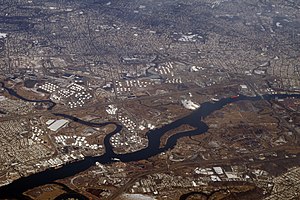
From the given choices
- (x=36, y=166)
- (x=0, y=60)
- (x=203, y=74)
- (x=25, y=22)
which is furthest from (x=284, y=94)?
(x=25, y=22)

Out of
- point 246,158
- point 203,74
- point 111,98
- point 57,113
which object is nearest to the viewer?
point 246,158

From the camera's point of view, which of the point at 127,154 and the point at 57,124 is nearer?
the point at 127,154

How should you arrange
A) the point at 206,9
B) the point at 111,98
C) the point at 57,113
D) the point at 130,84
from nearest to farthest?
the point at 57,113 → the point at 111,98 → the point at 130,84 → the point at 206,9

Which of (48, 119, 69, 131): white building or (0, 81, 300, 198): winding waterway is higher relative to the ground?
(48, 119, 69, 131): white building

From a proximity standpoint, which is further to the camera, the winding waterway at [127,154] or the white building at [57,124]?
the white building at [57,124]

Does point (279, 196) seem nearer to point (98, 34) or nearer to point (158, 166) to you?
point (158, 166)

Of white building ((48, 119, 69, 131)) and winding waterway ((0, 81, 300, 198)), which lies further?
white building ((48, 119, 69, 131))

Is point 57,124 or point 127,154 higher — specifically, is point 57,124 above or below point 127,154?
above

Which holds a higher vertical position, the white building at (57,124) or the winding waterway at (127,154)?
the white building at (57,124)
